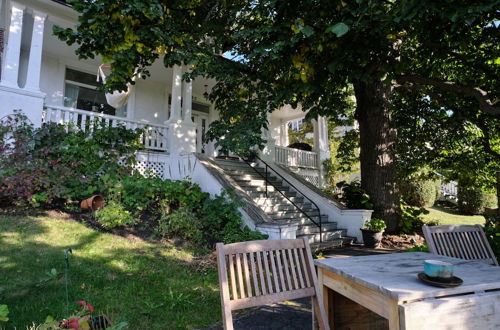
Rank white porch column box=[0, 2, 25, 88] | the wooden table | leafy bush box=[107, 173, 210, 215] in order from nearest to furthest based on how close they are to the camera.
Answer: the wooden table → leafy bush box=[107, 173, 210, 215] → white porch column box=[0, 2, 25, 88]

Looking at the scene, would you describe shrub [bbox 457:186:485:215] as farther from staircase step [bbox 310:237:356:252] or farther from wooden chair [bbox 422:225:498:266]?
wooden chair [bbox 422:225:498:266]

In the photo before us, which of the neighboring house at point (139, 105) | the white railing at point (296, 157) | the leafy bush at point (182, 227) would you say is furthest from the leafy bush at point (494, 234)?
the white railing at point (296, 157)

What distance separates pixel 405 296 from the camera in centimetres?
133

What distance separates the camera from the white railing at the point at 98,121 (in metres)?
6.91

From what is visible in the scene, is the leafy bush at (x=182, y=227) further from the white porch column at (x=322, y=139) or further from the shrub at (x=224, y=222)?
the white porch column at (x=322, y=139)

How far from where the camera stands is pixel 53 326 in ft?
4.40

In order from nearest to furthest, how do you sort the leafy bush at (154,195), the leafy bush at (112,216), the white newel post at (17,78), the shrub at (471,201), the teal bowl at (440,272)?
1. the teal bowl at (440,272)
2. the leafy bush at (112,216)
3. the leafy bush at (154,195)
4. the white newel post at (17,78)
5. the shrub at (471,201)

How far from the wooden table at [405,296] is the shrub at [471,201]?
12626 millimetres

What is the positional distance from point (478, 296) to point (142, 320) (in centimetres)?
246

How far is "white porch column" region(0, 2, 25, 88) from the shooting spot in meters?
6.37

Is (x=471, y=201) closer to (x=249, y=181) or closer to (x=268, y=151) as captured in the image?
(x=268, y=151)

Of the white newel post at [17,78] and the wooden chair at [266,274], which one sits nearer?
the wooden chair at [266,274]

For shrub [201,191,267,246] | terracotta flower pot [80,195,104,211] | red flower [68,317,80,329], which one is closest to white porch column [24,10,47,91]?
terracotta flower pot [80,195,104,211]

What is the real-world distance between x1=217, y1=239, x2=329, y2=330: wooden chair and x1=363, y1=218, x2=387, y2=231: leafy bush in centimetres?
485
